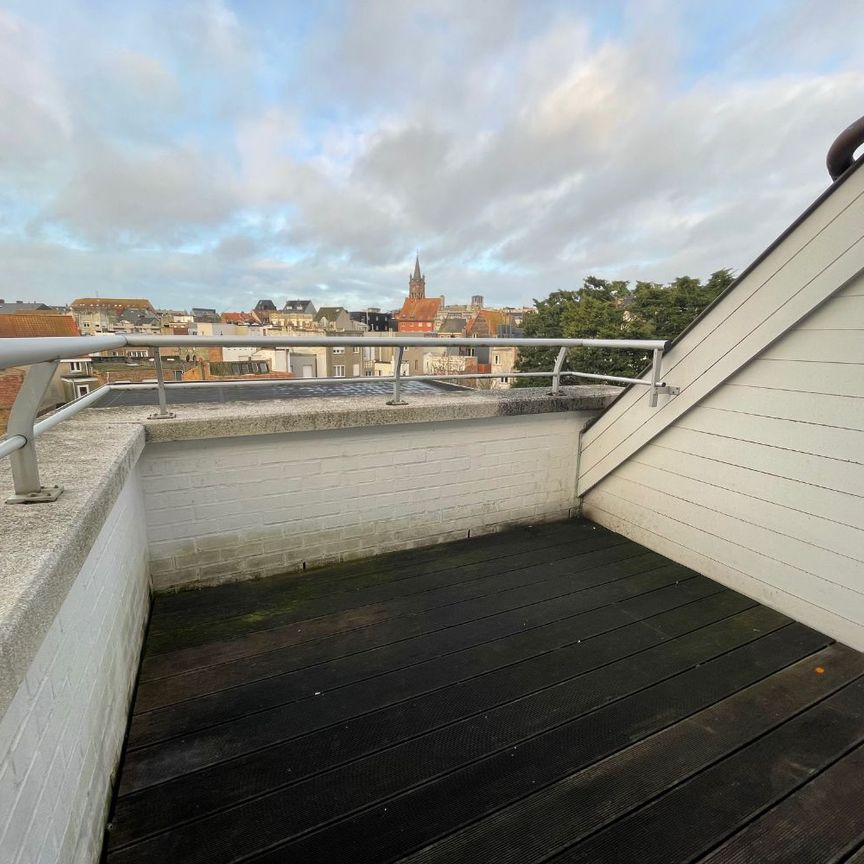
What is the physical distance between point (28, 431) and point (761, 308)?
2.65 meters

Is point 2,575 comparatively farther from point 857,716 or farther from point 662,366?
point 662,366

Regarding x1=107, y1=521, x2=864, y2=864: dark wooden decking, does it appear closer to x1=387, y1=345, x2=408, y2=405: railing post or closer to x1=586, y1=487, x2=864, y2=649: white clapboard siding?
x1=586, y1=487, x2=864, y2=649: white clapboard siding

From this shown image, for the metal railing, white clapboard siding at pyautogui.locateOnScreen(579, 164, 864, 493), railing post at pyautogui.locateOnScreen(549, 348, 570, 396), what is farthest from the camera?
railing post at pyautogui.locateOnScreen(549, 348, 570, 396)

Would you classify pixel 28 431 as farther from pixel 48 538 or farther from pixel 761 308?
pixel 761 308

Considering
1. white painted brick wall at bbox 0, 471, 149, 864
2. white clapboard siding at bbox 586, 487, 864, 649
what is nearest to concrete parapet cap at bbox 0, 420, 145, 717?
white painted brick wall at bbox 0, 471, 149, 864

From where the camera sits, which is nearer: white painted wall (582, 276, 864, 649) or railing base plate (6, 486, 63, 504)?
railing base plate (6, 486, 63, 504)

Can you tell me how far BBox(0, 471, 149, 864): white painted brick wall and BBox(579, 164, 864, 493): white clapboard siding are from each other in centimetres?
263

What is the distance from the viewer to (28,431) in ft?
2.98

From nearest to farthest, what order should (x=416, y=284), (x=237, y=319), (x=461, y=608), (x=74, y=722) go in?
(x=74, y=722)
(x=461, y=608)
(x=237, y=319)
(x=416, y=284)

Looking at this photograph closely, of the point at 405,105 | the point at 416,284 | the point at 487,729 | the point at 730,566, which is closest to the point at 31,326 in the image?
the point at 487,729

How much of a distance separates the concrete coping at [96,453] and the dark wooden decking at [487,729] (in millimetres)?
798

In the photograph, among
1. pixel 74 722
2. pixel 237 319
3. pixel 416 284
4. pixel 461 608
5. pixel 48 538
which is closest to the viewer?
pixel 48 538

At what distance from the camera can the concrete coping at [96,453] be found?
609mm

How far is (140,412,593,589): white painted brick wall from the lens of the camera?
2043 mm
